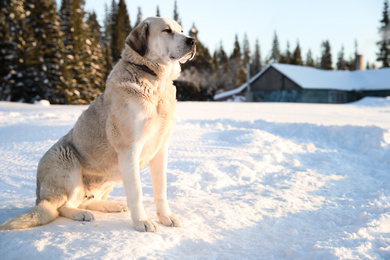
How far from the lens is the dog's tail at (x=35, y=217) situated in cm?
277

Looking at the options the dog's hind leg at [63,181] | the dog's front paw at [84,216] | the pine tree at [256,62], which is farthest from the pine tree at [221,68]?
the dog's front paw at [84,216]

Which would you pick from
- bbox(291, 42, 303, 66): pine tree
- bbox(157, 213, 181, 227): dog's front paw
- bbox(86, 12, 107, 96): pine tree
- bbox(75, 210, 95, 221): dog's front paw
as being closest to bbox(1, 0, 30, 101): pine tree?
bbox(86, 12, 107, 96): pine tree

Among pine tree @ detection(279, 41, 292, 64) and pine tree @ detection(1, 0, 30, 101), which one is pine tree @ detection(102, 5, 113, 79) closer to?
pine tree @ detection(1, 0, 30, 101)

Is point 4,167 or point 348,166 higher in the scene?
point 4,167

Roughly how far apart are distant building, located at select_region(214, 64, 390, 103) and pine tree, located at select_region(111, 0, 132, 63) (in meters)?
25.6

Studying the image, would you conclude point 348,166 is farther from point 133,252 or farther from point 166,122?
point 133,252

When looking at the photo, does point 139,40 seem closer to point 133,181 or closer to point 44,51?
point 133,181

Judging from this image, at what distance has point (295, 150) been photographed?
7438mm

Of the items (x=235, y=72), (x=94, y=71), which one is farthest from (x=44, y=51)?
(x=235, y=72)

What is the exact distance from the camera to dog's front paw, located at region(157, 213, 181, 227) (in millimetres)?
3225

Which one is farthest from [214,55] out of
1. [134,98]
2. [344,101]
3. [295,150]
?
[134,98]

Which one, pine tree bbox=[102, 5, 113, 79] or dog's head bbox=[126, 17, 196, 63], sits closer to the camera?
dog's head bbox=[126, 17, 196, 63]

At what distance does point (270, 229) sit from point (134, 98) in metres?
2.05

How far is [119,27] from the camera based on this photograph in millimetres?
57312
